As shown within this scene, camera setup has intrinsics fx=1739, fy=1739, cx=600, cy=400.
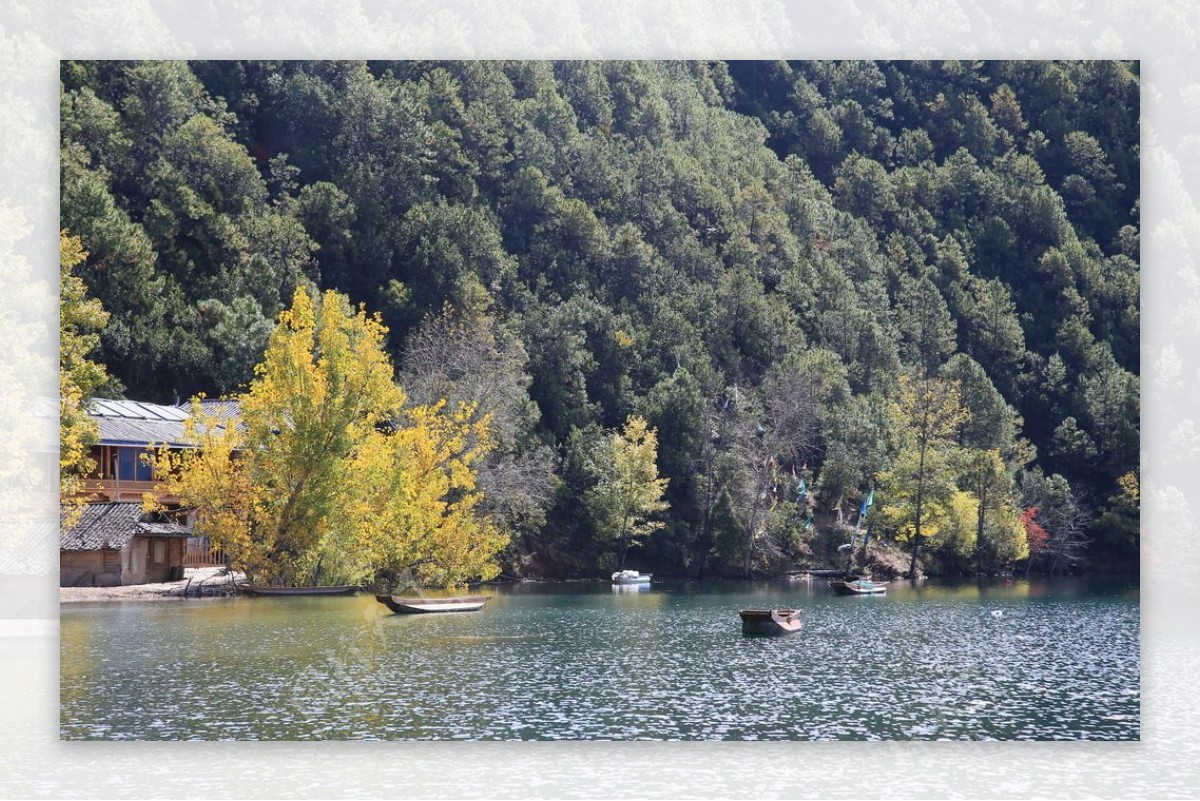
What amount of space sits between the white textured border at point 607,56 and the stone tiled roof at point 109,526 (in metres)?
0.36

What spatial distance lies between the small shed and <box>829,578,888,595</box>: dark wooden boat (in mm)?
7116

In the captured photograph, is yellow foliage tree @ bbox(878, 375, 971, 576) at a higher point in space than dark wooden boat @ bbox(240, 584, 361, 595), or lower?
higher

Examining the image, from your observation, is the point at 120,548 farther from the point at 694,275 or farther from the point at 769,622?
the point at 694,275

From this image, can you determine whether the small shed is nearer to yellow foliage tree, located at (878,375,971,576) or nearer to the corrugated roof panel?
the corrugated roof panel

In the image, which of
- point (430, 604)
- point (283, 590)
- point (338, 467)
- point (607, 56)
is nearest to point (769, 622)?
point (430, 604)

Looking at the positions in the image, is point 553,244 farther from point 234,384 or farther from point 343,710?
point 343,710

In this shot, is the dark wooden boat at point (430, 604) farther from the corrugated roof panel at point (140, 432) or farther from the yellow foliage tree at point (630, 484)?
the corrugated roof panel at point (140, 432)

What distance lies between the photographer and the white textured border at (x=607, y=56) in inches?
495

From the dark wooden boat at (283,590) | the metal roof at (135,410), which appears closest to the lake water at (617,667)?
the dark wooden boat at (283,590)

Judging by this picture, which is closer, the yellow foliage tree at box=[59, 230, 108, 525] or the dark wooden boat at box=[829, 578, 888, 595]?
the yellow foliage tree at box=[59, 230, 108, 525]

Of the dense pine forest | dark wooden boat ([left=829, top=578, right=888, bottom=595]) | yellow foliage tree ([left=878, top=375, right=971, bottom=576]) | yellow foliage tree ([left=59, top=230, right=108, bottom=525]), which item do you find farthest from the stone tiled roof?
yellow foliage tree ([left=878, top=375, right=971, bottom=576])

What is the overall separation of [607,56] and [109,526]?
22.6 ft

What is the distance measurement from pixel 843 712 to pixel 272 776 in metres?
4.63

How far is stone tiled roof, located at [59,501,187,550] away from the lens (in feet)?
51.5
